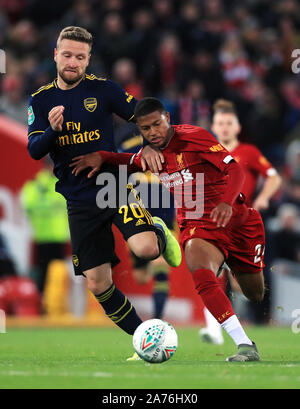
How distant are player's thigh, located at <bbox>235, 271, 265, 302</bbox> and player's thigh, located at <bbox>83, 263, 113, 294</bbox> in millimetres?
1018

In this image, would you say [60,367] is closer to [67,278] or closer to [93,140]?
[93,140]

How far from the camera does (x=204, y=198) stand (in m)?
6.23

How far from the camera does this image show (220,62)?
14.6 meters

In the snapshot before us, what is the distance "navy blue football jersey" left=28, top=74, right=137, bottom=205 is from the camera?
20.6 feet

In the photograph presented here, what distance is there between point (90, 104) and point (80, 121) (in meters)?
0.15

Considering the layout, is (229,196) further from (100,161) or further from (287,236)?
(287,236)

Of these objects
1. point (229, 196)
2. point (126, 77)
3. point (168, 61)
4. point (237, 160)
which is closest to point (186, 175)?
point (229, 196)

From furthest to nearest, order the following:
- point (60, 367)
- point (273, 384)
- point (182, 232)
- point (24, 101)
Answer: point (24, 101) → point (182, 232) → point (60, 367) → point (273, 384)

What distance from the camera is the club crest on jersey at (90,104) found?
6.32 meters

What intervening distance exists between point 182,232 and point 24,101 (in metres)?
7.70

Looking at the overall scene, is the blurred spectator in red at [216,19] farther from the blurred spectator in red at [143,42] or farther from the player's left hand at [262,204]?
the player's left hand at [262,204]
